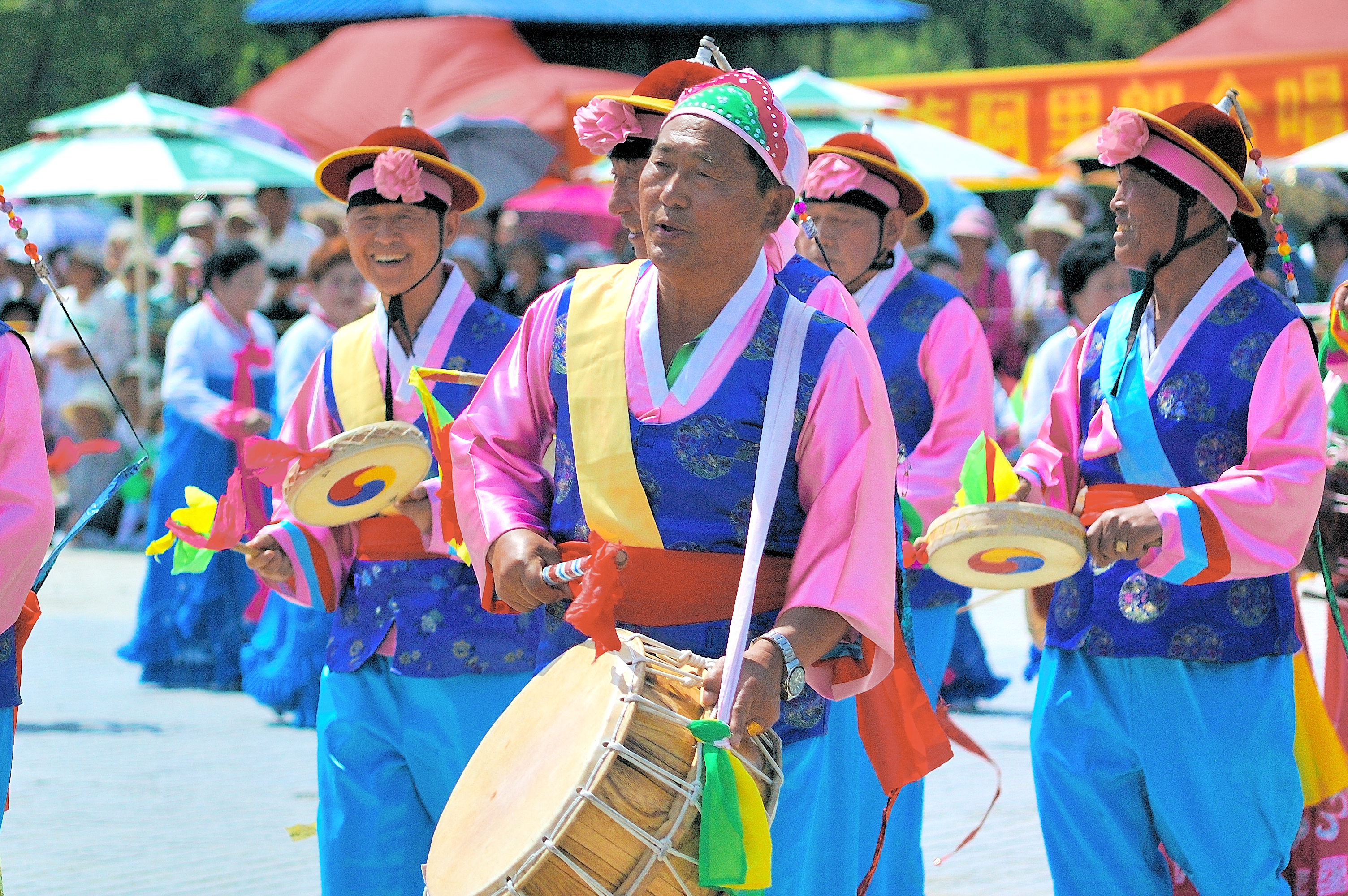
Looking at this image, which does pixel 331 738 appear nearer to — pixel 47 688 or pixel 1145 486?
pixel 1145 486

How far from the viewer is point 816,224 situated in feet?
16.9

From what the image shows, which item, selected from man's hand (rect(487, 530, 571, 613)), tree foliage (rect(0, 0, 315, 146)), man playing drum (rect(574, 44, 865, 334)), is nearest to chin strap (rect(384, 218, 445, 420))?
man playing drum (rect(574, 44, 865, 334))

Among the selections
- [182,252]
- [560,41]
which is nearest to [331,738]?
[182,252]

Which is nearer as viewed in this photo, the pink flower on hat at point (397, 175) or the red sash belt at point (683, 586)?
the red sash belt at point (683, 586)

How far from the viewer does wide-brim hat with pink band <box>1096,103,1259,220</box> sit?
3791 millimetres

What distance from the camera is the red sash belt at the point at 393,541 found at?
407cm

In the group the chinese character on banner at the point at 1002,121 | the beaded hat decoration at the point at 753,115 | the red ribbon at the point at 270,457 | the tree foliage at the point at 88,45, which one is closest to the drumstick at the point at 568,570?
the beaded hat decoration at the point at 753,115

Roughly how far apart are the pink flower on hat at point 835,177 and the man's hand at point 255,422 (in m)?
3.93

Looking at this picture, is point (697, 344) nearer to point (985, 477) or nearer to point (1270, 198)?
point (985, 477)

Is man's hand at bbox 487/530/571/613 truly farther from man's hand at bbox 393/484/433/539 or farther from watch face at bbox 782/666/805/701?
man's hand at bbox 393/484/433/539

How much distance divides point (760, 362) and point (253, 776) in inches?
170

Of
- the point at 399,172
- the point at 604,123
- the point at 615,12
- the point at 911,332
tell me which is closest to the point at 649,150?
the point at 604,123

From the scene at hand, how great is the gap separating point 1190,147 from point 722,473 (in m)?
1.51

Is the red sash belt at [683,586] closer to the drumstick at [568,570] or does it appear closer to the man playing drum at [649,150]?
the drumstick at [568,570]
